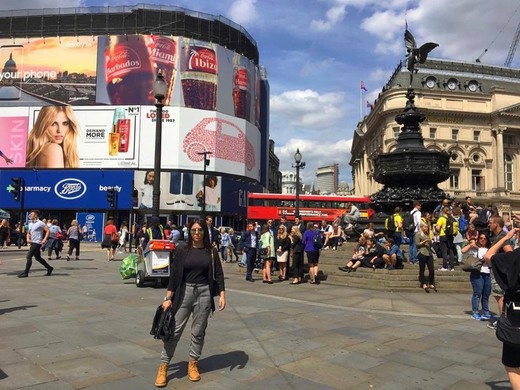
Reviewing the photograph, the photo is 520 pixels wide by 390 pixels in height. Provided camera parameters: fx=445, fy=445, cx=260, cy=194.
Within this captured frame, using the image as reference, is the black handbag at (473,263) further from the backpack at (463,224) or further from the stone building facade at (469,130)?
the stone building facade at (469,130)

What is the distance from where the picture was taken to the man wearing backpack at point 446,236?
38.9ft

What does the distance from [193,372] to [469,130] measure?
74.0 metres

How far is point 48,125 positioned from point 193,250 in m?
52.1

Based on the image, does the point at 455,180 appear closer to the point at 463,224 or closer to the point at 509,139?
the point at 509,139

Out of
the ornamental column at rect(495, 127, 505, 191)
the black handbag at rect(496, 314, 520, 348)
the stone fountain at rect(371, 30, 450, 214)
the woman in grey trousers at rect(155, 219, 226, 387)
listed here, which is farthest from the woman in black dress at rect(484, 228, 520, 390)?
the ornamental column at rect(495, 127, 505, 191)

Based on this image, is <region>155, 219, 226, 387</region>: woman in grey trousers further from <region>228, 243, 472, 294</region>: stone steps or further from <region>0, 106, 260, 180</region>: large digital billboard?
<region>0, 106, 260, 180</region>: large digital billboard

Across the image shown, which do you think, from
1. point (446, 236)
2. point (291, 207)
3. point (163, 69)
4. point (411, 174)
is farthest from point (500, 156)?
point (446, 236)

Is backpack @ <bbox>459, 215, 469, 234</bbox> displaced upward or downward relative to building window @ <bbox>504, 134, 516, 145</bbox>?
downward

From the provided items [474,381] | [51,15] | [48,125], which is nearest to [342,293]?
[474,381]

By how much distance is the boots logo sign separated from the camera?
159ft

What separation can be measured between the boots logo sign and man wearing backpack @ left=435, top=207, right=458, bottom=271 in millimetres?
43428

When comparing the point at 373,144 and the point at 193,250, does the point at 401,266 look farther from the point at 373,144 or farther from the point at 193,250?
the point at 373,144

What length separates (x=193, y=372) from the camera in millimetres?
4602

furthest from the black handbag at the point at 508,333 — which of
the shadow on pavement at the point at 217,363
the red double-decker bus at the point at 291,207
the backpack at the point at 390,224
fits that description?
the red double-decker bus at the point at 291,207
